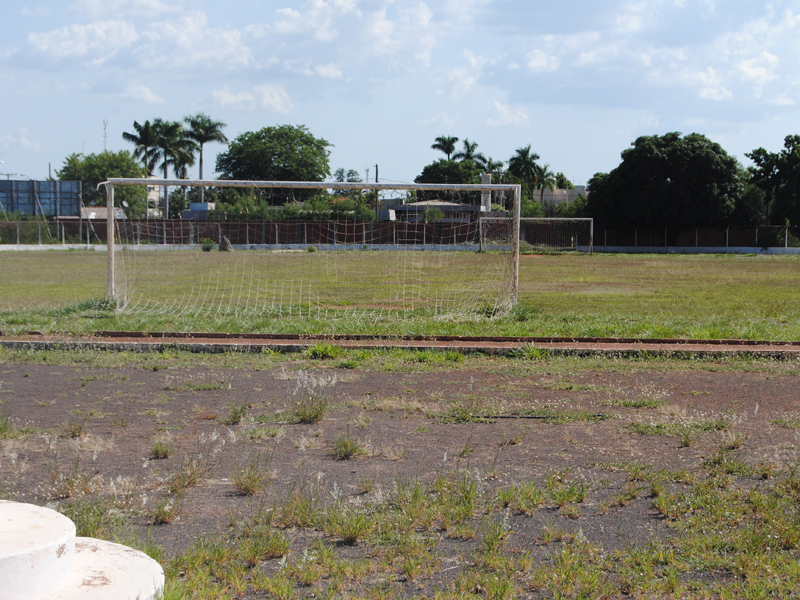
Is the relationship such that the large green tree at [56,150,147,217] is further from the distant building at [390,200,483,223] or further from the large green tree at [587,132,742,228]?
the distant building at [390,200,483,223]

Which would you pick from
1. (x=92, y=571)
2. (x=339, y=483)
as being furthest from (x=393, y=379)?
(x=92, y=571)

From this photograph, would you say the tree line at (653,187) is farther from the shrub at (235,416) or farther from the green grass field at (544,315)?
the shrub at (235,416)

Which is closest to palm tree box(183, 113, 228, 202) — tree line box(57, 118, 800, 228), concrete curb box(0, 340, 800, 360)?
tree line box(57, 118, 800, 228)

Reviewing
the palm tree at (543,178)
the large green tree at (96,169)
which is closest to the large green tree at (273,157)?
the large green tree at (96,169)

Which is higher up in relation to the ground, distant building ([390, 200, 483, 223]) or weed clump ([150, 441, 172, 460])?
distant building ([390, 200, 483, 223])

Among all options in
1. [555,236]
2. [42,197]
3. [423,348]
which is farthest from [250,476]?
[42,197]

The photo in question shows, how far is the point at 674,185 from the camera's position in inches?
2191

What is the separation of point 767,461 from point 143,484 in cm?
423

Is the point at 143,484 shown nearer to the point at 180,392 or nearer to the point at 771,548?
the point at 180,392

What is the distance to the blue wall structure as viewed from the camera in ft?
249

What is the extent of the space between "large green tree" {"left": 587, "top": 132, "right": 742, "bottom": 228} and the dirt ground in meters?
50.4

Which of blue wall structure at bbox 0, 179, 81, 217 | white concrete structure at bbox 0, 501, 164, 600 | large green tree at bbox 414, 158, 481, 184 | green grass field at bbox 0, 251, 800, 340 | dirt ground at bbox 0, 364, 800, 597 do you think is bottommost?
dirt ground at bbox 0, 364, 800, 597

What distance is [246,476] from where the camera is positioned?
15.2 feet

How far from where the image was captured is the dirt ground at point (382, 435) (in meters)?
4.30
